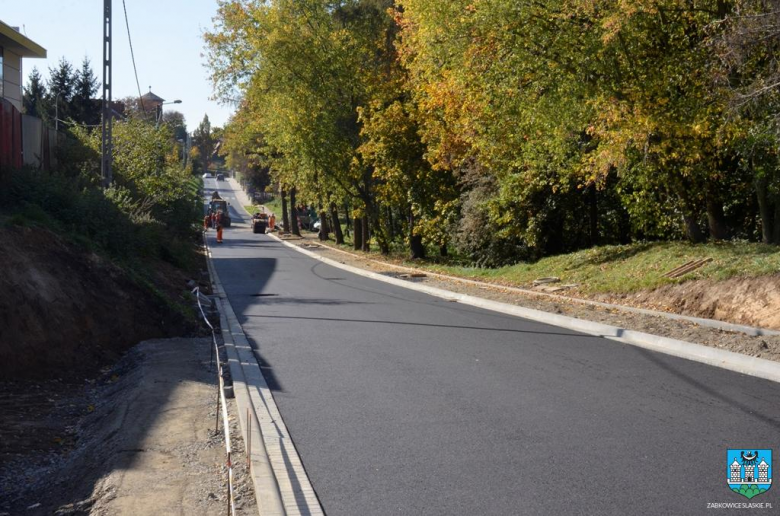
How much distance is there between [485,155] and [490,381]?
1651 centimetres

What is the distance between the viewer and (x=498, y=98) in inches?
841

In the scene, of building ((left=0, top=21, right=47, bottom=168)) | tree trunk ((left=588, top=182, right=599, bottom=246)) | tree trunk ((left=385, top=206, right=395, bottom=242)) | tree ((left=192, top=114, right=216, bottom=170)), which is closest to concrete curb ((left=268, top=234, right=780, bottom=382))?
tree trunk ((left=588, top=182, right=599, bottom=246))

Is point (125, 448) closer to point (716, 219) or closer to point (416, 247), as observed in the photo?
point (716, 219)

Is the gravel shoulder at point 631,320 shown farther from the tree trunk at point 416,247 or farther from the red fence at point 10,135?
the red fence at point 10,135

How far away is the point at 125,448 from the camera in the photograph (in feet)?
24.2

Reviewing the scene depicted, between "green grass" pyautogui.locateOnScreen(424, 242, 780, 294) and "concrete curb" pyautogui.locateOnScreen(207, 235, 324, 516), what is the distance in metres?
9.71

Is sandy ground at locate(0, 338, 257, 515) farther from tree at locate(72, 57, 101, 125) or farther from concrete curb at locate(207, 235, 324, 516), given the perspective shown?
tree at locate(72, 57, 101, 125)

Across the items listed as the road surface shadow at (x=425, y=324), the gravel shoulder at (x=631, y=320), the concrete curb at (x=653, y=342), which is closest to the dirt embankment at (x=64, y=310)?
the road surface shadow at (x=425, y=324)

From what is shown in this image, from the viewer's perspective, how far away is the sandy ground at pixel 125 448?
6.15 meters

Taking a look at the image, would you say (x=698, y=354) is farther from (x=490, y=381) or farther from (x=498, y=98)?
(x=498, y=98)

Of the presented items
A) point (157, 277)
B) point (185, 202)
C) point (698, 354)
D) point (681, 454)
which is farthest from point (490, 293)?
point (185, 202)

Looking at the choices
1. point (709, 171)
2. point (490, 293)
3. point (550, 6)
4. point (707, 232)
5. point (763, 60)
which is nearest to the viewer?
point (763, 60)

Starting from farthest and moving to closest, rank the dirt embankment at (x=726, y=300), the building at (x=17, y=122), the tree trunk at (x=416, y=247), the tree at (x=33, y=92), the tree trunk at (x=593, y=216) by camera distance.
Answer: the tree at (x=33, y=92) < the tree trunk at (x=416, y=247) < the tree trunk at (x=593, y=216) < the building at (x=17, y=122) < the dirt embankment at (x=726, y=300)

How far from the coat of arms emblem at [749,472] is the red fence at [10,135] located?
15.5 m
